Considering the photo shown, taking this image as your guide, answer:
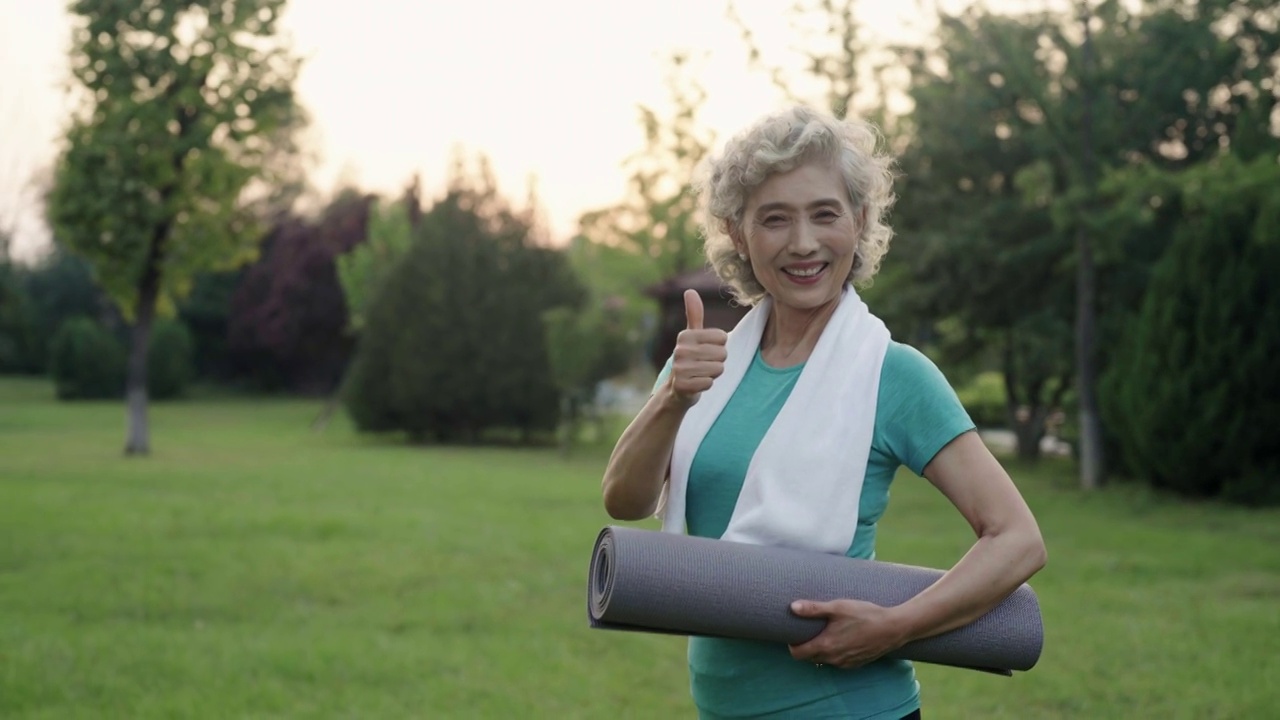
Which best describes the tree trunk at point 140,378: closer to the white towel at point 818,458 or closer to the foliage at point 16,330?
the white towel at point 818,458

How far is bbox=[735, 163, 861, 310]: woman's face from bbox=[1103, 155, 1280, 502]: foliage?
12955 mm

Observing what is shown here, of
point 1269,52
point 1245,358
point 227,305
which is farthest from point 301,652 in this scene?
point 227,305

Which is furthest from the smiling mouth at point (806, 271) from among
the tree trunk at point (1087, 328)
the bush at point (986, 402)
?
the bush at point (986, 402)

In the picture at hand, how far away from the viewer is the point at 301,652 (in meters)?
7.50

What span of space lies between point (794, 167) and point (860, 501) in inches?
23.7

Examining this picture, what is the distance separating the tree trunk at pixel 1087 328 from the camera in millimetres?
16734

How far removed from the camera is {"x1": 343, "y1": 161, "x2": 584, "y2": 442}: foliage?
1151 inches

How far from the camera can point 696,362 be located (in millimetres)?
2352

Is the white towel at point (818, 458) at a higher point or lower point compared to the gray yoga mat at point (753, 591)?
higher

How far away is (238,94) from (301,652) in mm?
17284

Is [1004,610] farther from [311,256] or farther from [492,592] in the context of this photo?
[311,256]

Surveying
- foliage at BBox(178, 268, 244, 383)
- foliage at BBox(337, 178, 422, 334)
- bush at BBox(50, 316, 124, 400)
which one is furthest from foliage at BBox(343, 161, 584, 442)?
foliage at BBox(178, 268, 244, 383)

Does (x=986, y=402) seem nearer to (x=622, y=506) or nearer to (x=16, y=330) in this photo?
(x=622, y=506)

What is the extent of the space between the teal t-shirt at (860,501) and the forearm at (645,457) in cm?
6
